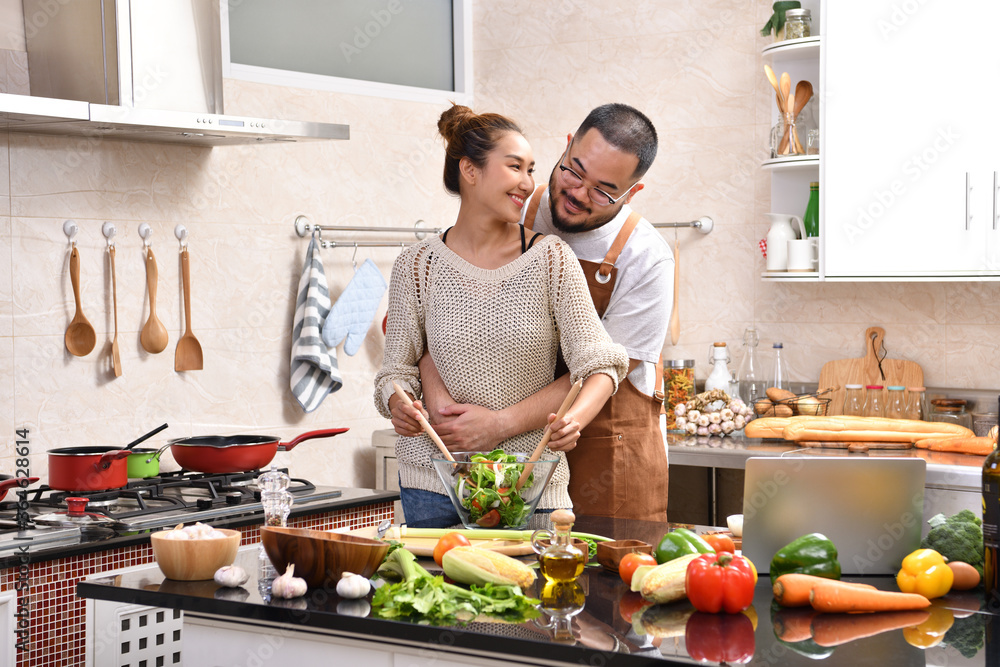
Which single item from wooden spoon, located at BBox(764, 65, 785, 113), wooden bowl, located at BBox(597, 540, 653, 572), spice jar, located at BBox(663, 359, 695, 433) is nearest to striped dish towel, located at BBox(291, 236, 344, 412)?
spice jar, located at BBox(663, 359, 695, 433)

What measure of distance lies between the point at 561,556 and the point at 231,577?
1.54 ft

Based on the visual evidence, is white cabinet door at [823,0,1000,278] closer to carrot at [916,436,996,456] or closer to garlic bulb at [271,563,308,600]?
carrot at [916,436,996,456]

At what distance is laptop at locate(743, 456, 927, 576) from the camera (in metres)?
1.47

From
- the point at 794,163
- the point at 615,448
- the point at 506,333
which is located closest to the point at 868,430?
the point at 794,163

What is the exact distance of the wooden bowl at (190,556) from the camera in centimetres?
151

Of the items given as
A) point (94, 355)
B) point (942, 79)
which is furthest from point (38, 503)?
point (942, 79)

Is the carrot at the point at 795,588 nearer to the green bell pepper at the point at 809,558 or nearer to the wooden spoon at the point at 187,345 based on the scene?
the green bell pepper at the point at 809,558

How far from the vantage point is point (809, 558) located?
1.43m

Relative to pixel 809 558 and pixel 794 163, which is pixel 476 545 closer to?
pixel 809 558

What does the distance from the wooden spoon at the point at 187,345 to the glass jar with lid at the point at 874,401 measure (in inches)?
80.4

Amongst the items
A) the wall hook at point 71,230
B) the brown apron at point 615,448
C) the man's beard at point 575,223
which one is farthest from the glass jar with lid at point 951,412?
the wall hook at point 71,230

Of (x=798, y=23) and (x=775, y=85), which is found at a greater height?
(x=798, y=23)

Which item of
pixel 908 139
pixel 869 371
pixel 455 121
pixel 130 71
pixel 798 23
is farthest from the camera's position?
pixel 869 371

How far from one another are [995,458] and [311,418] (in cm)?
241
